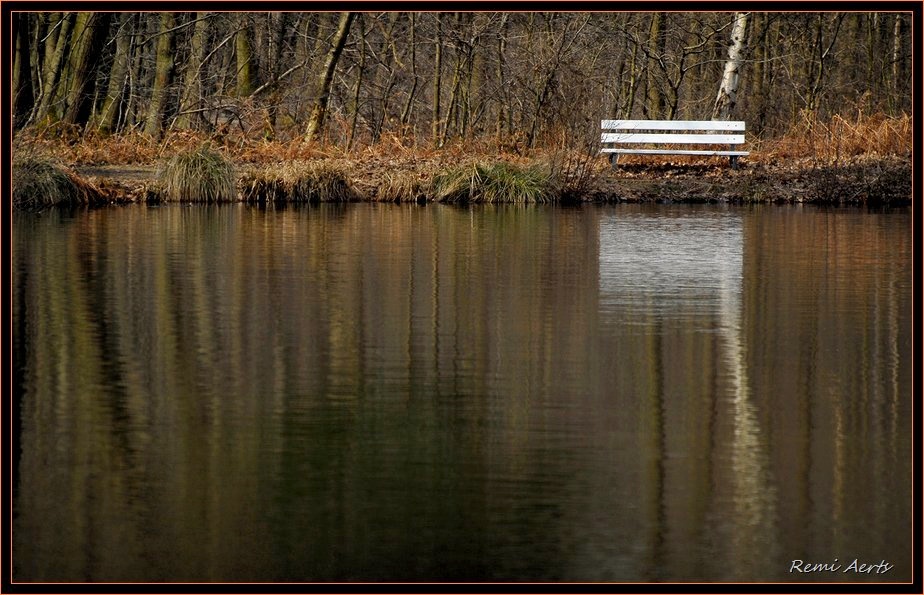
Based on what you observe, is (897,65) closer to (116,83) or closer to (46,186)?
(116,83)

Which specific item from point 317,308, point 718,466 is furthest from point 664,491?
point 317,308

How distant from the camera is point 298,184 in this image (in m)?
25.8

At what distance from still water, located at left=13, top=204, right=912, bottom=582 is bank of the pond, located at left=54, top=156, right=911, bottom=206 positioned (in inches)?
394

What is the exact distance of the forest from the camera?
29.9 meters

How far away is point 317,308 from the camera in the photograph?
1215 cm

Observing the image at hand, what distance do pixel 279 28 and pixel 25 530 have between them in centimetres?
3175

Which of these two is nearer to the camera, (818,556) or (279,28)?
(818,556)

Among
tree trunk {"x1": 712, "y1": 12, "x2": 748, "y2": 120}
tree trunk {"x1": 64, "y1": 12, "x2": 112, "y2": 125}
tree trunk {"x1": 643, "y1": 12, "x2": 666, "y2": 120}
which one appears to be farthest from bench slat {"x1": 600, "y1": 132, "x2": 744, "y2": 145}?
tree trunk {"x1": 64, "y1": 12, "x2": 112, "y2": 125}

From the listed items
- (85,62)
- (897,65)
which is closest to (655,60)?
(897,65)

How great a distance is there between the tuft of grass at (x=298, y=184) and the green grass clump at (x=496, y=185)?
1569mm

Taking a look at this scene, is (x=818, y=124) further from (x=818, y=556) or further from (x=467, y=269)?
(x=818, y=556)

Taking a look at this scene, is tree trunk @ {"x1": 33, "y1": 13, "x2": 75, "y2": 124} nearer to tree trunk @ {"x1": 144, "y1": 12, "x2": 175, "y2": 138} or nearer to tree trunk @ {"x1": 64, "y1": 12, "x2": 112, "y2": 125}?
tree trunk @ {"x1": 64, "y1": 12, "x2": 112, "y2": 125}

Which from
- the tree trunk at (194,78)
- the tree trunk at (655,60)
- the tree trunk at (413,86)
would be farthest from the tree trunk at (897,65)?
the tree trunk at (194,78)
